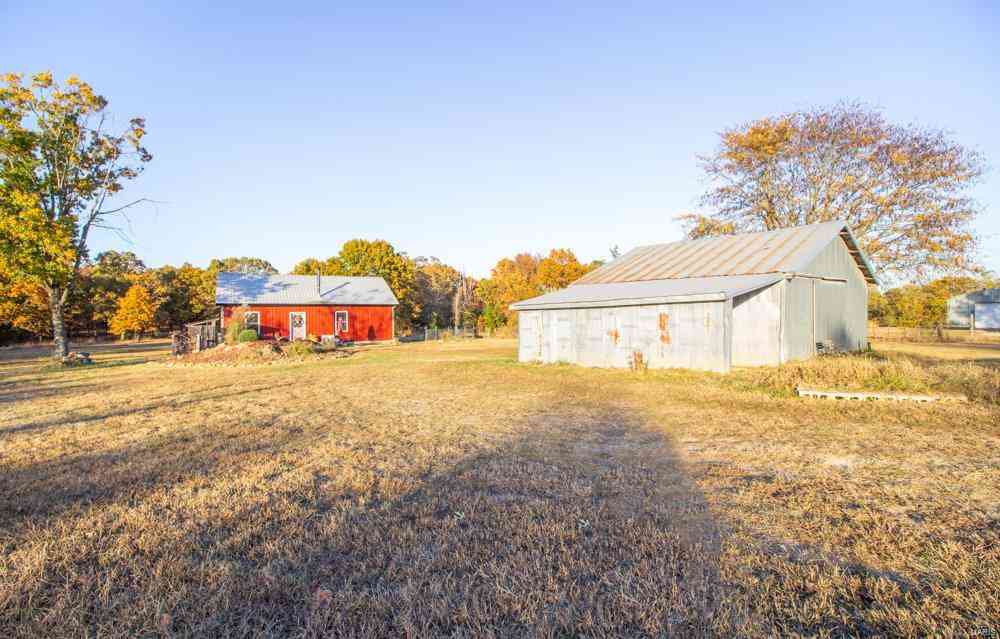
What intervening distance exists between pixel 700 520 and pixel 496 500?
1.74 meters

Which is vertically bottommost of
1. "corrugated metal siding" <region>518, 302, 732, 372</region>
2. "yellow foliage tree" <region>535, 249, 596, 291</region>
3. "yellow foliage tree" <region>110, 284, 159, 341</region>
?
"corrugated metal siding" <region>518, 302, 732, 372</region>

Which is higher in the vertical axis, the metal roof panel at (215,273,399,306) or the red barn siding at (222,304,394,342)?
the metal roof panel at (215,273,399,306)

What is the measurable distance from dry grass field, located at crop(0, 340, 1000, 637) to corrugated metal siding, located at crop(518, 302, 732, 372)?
6.16 m

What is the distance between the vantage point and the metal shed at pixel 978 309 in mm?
48594

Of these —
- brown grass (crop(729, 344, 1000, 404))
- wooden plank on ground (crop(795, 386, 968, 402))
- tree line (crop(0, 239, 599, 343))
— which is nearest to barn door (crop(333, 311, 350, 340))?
tree line (crop(0, 239, 599, 343))

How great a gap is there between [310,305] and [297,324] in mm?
1424

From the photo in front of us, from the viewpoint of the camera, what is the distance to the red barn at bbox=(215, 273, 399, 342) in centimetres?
3098

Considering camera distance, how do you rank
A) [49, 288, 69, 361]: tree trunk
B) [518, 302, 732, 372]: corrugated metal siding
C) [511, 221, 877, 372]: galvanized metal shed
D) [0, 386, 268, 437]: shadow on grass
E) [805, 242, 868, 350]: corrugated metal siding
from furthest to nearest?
[49, 288, 69, 361]: tree trunk → [805, 242, 868, 350]: corrugated metal siding → [511, 221, 877, 372]: galvanized metal shed → [518, 302, 732, 372]: corrugated metal siding → [0, 386, 268, 437]: shadow on grass

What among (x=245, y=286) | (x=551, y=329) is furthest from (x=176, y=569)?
(x=245, y=286)

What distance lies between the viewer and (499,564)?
3.40m

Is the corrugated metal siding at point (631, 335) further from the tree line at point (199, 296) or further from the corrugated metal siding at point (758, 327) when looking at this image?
the tree line at point (199, 296)

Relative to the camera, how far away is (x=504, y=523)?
4082 mm

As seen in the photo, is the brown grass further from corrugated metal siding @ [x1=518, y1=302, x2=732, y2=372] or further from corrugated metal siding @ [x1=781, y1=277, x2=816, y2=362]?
corrugated metal siding @ [x1=781, y1=277, x2=816, y2=362]

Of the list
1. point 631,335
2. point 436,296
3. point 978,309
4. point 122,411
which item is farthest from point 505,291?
point 978,309
